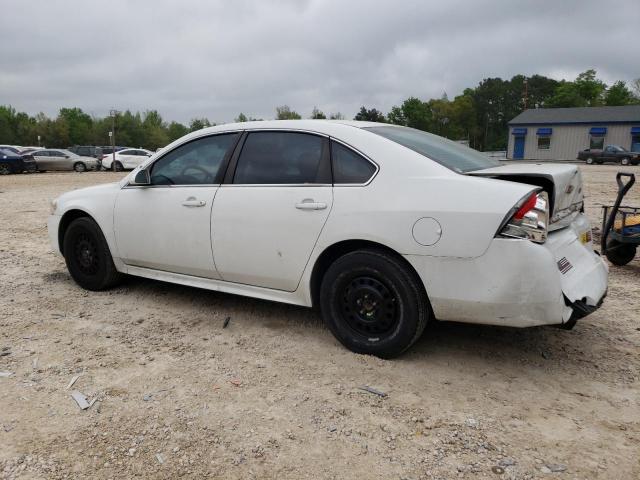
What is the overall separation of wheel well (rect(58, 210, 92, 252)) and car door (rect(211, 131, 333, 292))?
73.0 inches

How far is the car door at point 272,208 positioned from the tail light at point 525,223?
45.1 inches

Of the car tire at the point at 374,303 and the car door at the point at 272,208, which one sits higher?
the car door at the point at 272,208

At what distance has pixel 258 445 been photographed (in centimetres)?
258

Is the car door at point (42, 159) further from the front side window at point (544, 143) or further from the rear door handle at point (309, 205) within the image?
the front side window at point (544, 143)

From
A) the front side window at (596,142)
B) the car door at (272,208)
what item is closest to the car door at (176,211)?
the car door at (272,208)

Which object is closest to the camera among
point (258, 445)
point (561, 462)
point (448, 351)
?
point (561, 462)

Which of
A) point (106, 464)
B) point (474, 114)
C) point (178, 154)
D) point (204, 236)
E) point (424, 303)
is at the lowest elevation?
point (106, 464)

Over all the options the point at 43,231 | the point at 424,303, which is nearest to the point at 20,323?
the point at 424,303

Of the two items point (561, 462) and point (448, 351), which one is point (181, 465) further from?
point (448, 351)

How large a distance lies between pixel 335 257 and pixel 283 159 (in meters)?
0.84

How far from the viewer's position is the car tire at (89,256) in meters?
4.89

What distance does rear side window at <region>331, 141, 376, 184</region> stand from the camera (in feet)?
11.3

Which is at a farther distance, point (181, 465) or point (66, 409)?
point (66, 409)

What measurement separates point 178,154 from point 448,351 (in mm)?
2708
